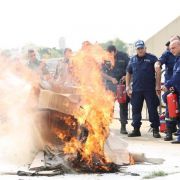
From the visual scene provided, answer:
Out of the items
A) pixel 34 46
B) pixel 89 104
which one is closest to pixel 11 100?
pixel 89 104

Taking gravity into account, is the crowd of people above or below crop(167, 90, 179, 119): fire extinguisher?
above

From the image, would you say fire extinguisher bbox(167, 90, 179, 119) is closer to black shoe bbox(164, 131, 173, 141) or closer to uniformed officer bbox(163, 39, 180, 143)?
uniformed officer bbox(163, 39, 180, 143)

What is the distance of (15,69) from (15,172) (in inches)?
95.2

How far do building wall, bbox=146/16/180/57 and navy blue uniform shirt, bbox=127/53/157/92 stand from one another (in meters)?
10.1

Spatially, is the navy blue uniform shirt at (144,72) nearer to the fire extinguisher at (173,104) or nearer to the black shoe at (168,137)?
the fire extinguisher at (173,104)

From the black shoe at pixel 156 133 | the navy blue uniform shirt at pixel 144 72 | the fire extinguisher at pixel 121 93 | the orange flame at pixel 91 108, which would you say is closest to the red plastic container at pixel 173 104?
the black shoe at pixel 156 133

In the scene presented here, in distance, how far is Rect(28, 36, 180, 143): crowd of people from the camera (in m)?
9.90

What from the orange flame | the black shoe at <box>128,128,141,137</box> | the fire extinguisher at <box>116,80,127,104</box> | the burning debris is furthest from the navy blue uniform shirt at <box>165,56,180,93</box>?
the orange flame

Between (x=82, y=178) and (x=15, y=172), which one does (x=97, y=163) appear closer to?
(x=82, y=178)

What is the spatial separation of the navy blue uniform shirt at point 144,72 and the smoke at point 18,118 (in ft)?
9.38

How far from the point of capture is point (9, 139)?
812cm

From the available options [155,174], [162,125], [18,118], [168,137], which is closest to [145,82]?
[162,125]

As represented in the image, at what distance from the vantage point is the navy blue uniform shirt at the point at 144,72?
10648 mm

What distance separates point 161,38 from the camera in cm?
2111
